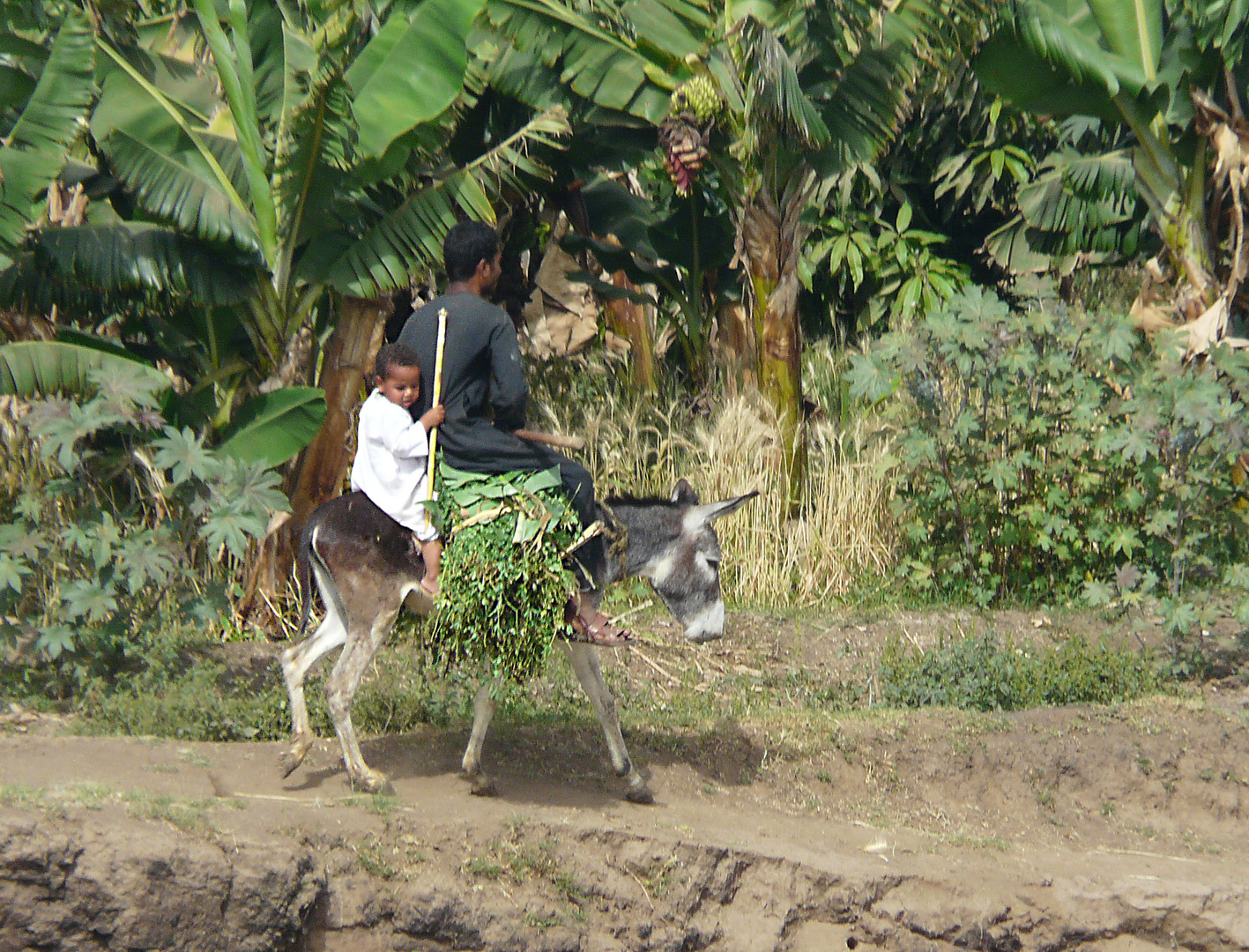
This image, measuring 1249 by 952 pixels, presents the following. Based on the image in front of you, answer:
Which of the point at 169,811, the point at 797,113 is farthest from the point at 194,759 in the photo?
the point at 797,113

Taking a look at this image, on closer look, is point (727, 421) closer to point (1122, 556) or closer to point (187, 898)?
point (1122, 556)

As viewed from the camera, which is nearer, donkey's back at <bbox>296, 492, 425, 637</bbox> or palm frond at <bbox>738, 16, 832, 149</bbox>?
donkey's back at <bbox>296, 492, 425, 637</bbox>

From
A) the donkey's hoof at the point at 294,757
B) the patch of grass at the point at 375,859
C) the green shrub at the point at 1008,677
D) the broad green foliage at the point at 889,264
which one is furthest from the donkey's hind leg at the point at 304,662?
the broad green foliage at the point at 889,264

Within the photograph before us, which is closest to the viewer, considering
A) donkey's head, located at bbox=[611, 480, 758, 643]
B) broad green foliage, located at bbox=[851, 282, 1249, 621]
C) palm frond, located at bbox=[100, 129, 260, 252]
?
donkey's head, located at bbox=[611, 480, 758, 643]

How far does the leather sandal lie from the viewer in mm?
6023

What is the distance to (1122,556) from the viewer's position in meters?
9.90

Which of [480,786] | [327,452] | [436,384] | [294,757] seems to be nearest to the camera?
[436,384]

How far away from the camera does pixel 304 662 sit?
625 cm

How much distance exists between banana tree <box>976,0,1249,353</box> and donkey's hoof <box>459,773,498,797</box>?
6.35 metres

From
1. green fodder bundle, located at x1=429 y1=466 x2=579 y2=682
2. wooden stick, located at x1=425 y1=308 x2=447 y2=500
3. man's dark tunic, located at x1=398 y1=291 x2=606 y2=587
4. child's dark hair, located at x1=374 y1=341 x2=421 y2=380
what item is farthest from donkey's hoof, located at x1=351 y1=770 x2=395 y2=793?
child's dark hair, located at x1=374 y1=341 x2=421 y2=380

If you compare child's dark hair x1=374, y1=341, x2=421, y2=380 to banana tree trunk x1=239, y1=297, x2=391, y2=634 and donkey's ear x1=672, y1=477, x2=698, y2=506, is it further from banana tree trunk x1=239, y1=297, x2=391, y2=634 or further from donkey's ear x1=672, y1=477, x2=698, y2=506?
banana tree trunk x1=239, y1=297, x2=391, y2=634

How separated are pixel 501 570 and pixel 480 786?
124cm

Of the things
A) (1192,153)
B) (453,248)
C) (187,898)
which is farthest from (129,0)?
(1192,153)

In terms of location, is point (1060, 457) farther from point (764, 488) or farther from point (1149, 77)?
point (1149, 77)
